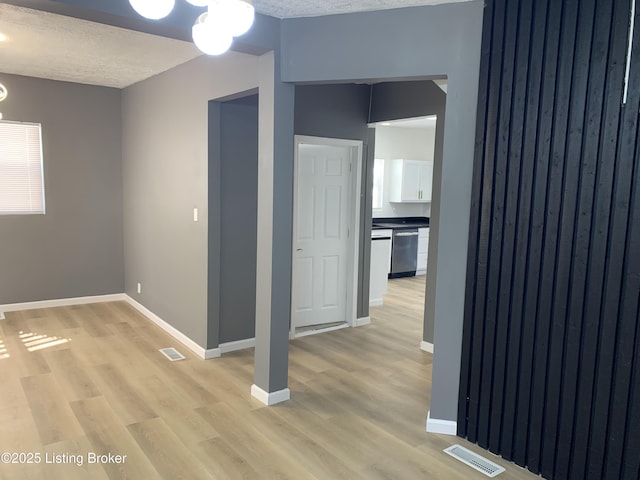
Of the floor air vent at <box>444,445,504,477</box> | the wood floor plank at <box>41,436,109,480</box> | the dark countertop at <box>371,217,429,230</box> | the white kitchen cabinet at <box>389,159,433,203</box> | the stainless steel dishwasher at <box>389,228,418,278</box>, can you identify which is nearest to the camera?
the wood floor plank at <box>41,436,109,480</box>

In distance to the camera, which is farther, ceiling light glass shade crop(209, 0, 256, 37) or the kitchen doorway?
the kitchen doorway

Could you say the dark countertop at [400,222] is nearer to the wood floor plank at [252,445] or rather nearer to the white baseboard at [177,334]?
the white baseboard at [177,334]

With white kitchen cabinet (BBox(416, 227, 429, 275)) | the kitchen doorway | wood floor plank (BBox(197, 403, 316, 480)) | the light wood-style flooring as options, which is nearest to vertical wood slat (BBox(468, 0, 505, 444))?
the light wood-style flooring

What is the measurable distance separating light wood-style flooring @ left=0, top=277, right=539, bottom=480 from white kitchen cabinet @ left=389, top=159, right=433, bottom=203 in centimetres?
429

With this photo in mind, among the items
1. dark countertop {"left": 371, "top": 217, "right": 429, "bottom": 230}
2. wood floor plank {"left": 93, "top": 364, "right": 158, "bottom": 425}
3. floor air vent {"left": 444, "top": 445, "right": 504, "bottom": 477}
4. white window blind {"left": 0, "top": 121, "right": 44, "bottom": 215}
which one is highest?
white window blind {"left": 0, "top": 121, "right": 44, "bottom": 215}

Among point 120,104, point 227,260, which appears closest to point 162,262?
point 227,260

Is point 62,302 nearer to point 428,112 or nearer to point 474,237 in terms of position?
point 428,112

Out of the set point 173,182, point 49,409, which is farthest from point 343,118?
point 49,409

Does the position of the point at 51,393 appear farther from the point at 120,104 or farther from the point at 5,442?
the point at 120,104

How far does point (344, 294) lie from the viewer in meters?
5.36

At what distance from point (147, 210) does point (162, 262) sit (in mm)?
700

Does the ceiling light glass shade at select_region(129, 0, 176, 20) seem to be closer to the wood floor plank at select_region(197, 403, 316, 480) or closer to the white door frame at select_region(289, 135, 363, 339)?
the wood floor plank at select_region(197, 403, 316, 480)

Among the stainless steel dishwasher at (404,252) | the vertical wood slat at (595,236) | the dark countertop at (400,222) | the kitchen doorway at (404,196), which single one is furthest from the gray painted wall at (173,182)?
the stainless steel dishwasher at (404,252)

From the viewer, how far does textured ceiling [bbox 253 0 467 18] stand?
279 cm
